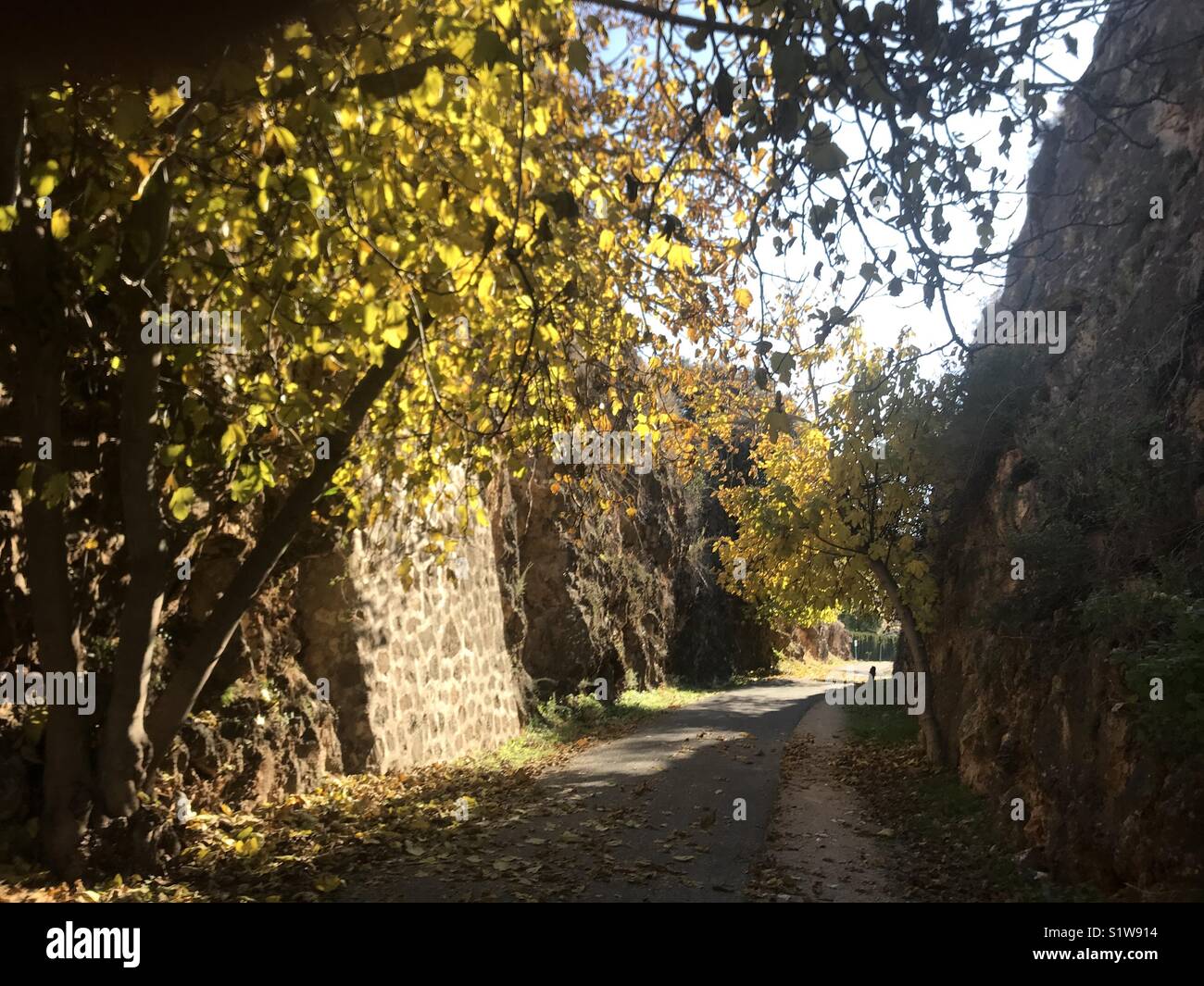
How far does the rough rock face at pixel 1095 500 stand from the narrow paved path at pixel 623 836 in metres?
2.34

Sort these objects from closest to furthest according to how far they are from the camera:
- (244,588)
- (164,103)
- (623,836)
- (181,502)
Result: (164,103) → (181,502) → (244,588) → (623,836)

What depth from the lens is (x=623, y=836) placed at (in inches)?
293

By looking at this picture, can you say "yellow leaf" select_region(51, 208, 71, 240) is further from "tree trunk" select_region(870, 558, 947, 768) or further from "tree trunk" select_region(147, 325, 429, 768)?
"tree trunk" select_region(870, 558, 947, 768)

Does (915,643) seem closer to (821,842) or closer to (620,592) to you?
(821,842)

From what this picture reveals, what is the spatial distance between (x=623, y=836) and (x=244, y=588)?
3.74 metres

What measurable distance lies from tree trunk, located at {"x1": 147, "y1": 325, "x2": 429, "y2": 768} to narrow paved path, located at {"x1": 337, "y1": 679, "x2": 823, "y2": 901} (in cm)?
154

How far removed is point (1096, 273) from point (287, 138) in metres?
9.74

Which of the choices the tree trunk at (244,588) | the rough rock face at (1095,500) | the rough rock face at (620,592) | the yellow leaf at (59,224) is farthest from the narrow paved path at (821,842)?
the yellow leaf at (59,224)

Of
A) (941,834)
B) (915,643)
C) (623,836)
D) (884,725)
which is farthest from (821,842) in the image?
(884,725)

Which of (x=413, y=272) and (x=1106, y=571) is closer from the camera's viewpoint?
(x=413, y=272)

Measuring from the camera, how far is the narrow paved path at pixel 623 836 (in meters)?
5.85

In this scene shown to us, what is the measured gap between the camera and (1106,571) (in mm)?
7129
